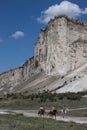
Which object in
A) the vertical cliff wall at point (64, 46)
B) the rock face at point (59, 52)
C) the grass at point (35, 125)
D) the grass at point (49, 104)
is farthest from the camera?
the vertical cliff wall at point (64, 46)

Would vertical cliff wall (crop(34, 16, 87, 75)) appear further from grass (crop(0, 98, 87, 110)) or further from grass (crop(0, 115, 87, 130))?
grass (crop(0, 115, 87, 130))

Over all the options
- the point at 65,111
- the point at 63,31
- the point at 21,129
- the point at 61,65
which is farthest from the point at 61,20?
the point at 21,129

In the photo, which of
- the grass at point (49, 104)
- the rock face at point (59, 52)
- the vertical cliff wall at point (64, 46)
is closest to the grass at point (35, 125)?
the grass at point (49, 104)

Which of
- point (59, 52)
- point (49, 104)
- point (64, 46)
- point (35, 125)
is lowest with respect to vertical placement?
point (35, 125)

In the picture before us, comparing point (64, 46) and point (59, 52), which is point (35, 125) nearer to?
point (59, 52)

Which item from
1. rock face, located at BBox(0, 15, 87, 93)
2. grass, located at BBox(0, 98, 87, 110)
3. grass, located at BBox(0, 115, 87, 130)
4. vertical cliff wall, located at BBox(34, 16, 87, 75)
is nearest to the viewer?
grass, located at BBox(0, 115, 87, 130)

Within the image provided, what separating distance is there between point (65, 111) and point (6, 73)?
11562cm

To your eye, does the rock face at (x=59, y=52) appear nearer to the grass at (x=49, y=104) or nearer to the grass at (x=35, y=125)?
the grass at (x=49, y=104)

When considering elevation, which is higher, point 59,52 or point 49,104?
point 59,52

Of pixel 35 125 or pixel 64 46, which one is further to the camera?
pixel 64 46

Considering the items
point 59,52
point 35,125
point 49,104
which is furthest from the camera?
point 59,52

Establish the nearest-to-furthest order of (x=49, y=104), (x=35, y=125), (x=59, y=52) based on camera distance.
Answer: (x=35, y=125), (x=49, y=104), (x=59, y=52)

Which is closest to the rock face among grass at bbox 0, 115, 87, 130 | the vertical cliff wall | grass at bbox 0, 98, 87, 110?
the vertical cliff wall

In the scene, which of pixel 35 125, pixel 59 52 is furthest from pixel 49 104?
pixel 59 52
